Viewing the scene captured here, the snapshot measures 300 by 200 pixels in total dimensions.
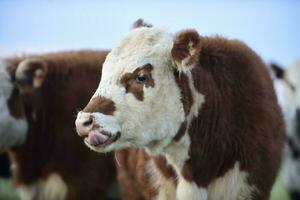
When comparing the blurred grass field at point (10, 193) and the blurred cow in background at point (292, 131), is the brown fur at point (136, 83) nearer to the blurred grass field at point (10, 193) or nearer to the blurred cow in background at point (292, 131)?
the blurred cow in background at point (292, 131)

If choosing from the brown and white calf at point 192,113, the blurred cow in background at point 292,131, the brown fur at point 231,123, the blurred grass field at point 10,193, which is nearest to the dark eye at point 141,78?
the brown and white calf at point 192,113

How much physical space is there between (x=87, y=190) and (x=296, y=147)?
9.48 feet

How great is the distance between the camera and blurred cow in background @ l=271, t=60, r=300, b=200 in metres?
8.57

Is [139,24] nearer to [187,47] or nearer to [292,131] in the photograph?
[187,47]

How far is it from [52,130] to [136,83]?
2.61 metres

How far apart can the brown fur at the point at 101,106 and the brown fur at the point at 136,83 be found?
192 mm

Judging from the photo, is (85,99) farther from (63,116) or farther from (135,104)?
(135,104)

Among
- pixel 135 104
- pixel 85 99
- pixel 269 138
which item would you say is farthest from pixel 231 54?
pixel 85 99

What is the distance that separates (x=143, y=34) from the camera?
527cm

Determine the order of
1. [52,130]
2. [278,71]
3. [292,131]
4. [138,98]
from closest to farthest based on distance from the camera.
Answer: [138,98], [52,130], [292,131], [278,71]

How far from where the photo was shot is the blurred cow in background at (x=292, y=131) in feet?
28.1

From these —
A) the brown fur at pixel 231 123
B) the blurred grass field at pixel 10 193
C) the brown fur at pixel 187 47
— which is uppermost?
the brown fur at pixel 187 47

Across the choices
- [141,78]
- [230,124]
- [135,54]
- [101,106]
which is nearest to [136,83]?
[141,78]

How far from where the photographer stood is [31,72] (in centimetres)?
727
